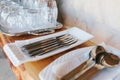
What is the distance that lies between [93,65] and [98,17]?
0.29 metres

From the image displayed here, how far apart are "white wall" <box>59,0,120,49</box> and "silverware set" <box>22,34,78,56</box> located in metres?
0.15

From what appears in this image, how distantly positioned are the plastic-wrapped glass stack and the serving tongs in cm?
24

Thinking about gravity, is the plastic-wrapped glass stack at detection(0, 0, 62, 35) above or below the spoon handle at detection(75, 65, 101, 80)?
above

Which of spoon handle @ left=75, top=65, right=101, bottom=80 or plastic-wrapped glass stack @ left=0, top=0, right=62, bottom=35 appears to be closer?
spoon handle @ left=75, top=65, right=101, bottom=80

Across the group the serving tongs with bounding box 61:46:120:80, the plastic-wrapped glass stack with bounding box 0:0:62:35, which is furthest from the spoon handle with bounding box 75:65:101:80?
the plastic-wrapped glass stack with bounding box 0:0:62:35

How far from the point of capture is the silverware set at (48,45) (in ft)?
1.36

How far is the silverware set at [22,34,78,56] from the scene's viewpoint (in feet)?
1.36

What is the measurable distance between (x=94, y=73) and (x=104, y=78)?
0.08 ft

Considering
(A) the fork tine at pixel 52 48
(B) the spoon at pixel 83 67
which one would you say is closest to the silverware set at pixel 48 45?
(A) the fork tine at pixel 52 48

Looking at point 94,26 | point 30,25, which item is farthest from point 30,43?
point 94,26

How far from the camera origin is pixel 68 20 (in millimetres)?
772

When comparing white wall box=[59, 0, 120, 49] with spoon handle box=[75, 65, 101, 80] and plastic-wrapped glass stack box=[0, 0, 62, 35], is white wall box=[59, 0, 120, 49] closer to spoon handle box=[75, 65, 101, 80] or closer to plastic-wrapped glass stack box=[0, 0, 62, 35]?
plastic-wrapped glass stack box=[0, 0, 62, 35]

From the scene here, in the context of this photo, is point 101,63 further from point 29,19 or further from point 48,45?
point 29,19

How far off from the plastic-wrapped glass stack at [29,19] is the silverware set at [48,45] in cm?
10
